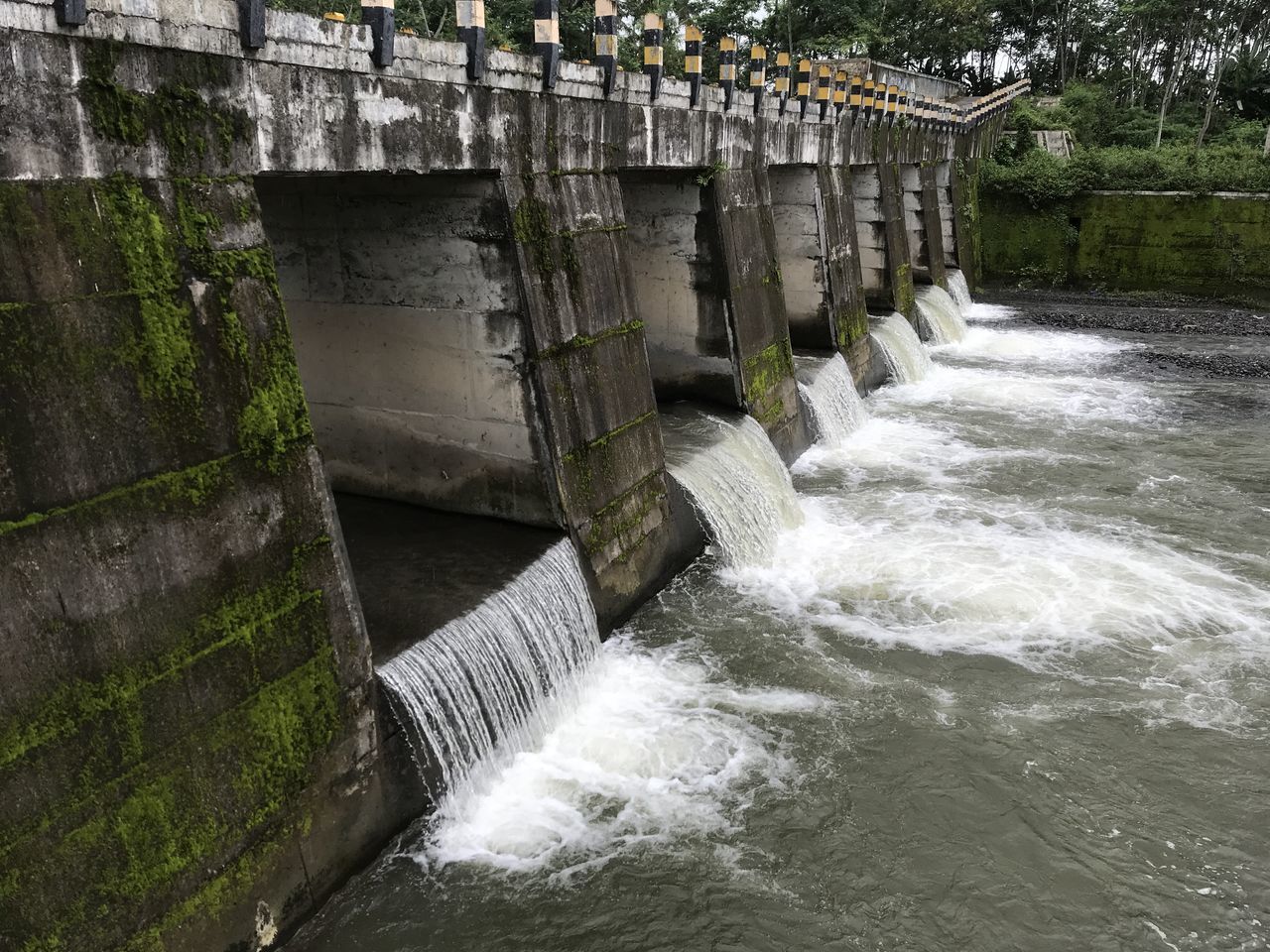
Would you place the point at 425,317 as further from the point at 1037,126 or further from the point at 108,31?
the point at 1037,126

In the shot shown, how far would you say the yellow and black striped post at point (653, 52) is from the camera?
9362 mm

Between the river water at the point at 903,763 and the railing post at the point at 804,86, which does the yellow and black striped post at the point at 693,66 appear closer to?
the railing post at the point at 804,86

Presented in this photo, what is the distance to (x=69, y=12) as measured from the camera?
4402 millimetres

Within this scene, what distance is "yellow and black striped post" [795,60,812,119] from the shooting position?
14.5 meters

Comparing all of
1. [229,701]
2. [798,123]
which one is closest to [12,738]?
[229,701]

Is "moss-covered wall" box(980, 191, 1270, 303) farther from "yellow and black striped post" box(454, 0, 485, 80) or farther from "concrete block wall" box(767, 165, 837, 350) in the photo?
"yellow and black striped post" box(454, 0, 485, 80)

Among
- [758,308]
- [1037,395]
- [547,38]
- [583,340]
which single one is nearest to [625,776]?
[583,340]

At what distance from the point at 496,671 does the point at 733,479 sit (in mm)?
4590

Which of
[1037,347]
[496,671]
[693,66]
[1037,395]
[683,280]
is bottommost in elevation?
[496,671]

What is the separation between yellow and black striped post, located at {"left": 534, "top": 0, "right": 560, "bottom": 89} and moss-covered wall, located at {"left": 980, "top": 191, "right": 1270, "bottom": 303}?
81.0 ft

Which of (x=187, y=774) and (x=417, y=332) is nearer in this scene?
(x=187, y=774)

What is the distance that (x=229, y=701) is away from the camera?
5141 mm

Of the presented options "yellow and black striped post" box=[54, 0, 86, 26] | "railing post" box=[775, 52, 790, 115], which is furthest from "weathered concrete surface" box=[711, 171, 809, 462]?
"yellow and black striped post" box=[54, 0, 86, 26]

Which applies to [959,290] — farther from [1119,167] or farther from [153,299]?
[153,299]
